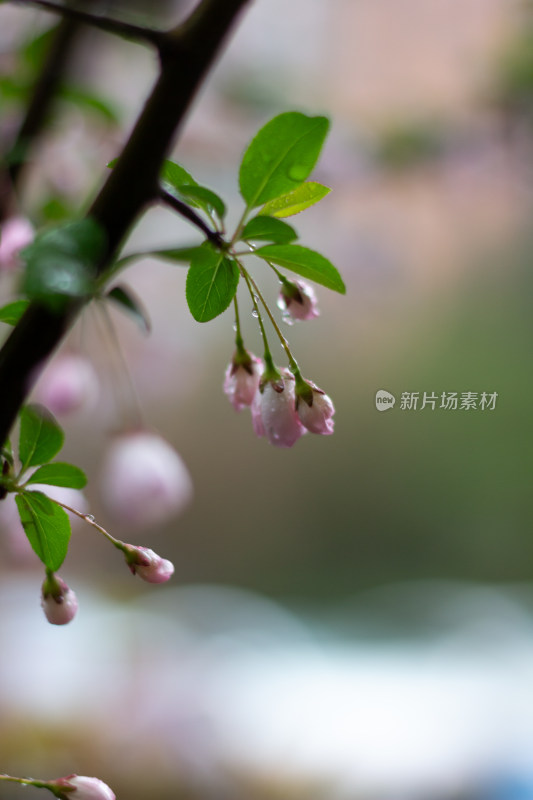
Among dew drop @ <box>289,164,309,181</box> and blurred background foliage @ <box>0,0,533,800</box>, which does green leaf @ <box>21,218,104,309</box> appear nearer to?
dew drop @ <box>289,164,309,181</box>

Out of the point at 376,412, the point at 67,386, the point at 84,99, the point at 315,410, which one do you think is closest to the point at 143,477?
the point at 67,386

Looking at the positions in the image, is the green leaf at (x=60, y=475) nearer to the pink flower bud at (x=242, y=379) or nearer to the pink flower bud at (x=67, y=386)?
the pink flower bud at (x=242, y=379)

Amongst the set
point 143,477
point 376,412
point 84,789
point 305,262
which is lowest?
point 84,789

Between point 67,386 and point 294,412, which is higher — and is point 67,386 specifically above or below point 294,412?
above

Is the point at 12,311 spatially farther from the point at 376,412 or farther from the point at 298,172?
the point at 376,412

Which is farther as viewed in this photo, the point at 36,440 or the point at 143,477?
the point at 143,477
